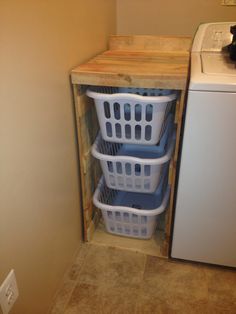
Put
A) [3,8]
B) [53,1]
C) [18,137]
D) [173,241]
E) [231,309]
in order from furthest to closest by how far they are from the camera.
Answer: [173,241], [231,309], [53,1], [18,137], [3,8]

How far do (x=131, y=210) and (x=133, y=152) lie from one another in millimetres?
347

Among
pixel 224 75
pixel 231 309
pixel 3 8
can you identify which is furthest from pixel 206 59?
pixel 231 309

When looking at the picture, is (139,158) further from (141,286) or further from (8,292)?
(8,292)

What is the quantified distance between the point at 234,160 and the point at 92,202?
0.78m

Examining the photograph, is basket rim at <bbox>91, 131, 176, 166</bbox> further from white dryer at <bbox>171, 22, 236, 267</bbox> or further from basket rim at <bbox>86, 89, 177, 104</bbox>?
basket rim at <bbox>86, 89, 177, 104</bbox>

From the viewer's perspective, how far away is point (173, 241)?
1387 millimetres

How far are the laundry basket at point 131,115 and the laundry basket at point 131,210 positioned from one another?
37 cm

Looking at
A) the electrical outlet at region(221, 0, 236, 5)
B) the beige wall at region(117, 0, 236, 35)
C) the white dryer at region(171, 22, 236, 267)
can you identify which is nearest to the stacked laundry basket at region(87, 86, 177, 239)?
the white dryer at region(171, 22, 236, 267)

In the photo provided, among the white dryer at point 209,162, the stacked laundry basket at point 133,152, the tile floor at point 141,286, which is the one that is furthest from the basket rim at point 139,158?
the tile floor at point 141,286

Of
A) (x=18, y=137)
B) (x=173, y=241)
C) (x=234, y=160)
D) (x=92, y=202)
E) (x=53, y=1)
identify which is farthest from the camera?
(x=92, y=202)

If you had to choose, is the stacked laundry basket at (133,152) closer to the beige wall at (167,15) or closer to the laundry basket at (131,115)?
the laundry basket at (131,115)

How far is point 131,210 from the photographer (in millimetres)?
1415

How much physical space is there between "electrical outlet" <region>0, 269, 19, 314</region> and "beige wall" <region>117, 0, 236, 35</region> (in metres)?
1.56

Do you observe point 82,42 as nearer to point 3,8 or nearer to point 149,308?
point 3,8
